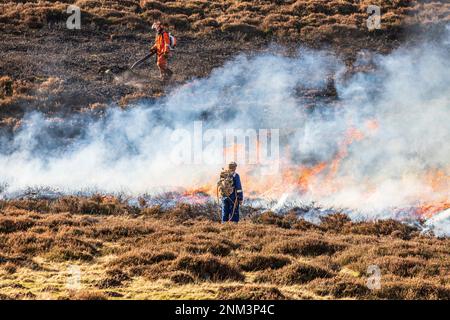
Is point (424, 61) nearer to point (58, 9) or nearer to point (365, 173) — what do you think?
point (365, 173)

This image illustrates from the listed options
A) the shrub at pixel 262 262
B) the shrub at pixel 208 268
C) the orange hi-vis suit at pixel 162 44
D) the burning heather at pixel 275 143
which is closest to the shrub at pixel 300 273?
the shrub at pixel 262 262

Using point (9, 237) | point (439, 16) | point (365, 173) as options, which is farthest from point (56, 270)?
point (439, 16)

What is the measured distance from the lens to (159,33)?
24.0 meters

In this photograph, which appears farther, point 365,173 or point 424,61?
point 424,61

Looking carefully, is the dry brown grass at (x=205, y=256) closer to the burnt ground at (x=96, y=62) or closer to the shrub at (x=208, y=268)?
the shrub at (x=208, y=268)

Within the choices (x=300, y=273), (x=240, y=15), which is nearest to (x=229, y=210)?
(x=300, y=273)

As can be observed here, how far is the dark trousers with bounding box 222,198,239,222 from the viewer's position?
16.0 m

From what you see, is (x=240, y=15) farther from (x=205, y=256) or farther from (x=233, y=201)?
(x=205, y=256)

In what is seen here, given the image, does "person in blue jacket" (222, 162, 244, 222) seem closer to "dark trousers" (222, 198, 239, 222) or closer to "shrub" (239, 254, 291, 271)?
"dark trousers" (222, 198, 239, 222)

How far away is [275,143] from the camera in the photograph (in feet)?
72.0

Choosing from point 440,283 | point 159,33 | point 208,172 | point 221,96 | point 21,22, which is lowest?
point 440,283

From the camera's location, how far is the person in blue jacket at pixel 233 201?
1555 centimetres

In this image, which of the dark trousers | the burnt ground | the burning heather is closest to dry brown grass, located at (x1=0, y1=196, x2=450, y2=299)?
the dark trousers

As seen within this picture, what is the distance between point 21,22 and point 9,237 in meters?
24.1
